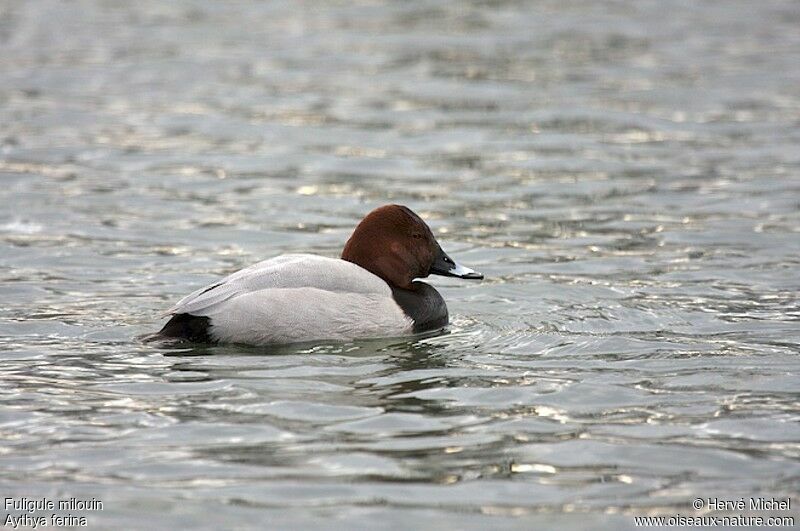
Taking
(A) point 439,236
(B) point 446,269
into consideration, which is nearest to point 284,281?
(B) point 446,269

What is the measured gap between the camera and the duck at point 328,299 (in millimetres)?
7418

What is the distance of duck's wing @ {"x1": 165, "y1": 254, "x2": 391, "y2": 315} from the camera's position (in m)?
7.45

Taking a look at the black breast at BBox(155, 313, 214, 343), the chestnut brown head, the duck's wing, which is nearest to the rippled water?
the black breast at BBox(155, 313, 214, 343)

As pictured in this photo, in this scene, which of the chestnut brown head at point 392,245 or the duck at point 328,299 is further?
the chestnut brown head at point 392,245

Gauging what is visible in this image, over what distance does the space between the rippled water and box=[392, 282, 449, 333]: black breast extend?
0.14m

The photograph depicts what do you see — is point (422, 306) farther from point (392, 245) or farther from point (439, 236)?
point (439, 236)

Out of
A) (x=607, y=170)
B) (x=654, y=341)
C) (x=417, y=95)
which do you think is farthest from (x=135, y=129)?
(x=654, y=341)

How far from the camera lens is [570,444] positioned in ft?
19.2

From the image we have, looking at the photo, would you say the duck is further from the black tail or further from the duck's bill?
the duck's bill

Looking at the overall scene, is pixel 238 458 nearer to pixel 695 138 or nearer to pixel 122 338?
pixel 122 338

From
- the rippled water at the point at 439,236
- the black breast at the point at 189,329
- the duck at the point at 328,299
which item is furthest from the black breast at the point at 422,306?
the black breast at the point at 189,329

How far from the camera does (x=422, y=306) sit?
7918 millimetres

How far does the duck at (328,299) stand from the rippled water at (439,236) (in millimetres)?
139

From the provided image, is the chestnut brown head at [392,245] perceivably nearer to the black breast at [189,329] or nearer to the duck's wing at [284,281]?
the duck's wing at [284,281]
